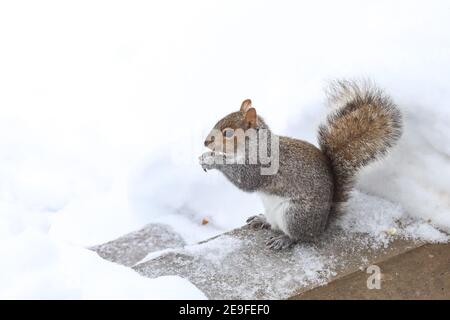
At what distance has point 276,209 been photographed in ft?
7.23

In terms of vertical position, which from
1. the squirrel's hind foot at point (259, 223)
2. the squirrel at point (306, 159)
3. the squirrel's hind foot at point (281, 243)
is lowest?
the squirrel's hind foot at point (281, 243)

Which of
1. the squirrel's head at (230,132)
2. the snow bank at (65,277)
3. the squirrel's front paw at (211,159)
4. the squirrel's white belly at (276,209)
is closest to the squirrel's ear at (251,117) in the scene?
the squirrel's head at (230,132)

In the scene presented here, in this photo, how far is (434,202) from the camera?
2.32 meters

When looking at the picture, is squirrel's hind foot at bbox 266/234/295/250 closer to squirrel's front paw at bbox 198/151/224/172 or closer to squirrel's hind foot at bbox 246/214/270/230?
squirrel's hind foot at bbox 246/214/270/230

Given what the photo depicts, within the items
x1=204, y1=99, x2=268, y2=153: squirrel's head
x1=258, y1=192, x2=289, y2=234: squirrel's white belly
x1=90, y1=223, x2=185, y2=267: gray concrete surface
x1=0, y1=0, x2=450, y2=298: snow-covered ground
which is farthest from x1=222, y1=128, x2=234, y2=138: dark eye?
x1=90, y1=223, x2=185, y2=267: gray concrete surface

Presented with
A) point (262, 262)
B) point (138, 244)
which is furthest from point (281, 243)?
point (138, 244)

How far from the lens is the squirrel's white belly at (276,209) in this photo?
217 cm

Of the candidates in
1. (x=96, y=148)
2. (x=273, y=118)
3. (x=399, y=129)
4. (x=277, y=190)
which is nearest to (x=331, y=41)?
(x=273, y=118)

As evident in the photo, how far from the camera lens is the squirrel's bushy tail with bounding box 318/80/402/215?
2182 millimetres

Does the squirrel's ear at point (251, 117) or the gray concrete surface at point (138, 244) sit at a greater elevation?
the squirrel's ear at point (251, 117)

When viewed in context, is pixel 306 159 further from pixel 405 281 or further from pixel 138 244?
pixel 138 244

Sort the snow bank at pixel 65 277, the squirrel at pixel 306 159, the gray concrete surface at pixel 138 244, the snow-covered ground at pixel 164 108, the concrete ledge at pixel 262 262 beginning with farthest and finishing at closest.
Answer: the gray concrete surface at pixel 138 244 < the snow-covered ground at pixel 164 108 < the squirrel at pixel 306 159 < the concrete ledge at pixel 262 262 < the snow bank at pixel 65 277

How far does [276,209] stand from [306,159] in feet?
0.70

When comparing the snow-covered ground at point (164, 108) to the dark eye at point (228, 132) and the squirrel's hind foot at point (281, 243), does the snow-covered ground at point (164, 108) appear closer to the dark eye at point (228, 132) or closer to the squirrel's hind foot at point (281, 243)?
the squirrel's hind foot at point (281, 243)
